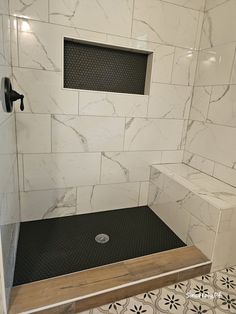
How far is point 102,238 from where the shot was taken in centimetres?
166

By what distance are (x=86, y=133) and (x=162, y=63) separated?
3.06 ft

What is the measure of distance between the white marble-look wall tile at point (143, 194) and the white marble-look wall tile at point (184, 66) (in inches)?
40.9

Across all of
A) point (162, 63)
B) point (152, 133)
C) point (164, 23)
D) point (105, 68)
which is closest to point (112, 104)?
point (105, 68)

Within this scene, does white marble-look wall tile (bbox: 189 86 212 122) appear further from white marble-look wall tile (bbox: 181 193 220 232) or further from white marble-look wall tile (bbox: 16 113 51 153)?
white marble-look wall tile (bbox: 16 113 51 153)

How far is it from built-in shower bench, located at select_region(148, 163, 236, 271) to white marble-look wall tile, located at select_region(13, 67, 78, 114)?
3.37ft

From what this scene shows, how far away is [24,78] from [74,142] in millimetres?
604

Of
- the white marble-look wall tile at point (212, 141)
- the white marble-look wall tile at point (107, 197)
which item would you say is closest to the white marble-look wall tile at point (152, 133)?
the white marble-look wall tile at point (212, 141)

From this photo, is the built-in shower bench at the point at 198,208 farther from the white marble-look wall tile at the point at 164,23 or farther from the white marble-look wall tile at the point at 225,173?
the white marble-look wall tile at the point at 164,23

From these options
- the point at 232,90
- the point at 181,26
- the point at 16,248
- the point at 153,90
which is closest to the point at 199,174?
the point at 232,90

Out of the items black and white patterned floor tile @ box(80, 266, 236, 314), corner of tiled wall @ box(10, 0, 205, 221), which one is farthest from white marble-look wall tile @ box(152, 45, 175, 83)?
black and white patterned floor tile @ box(80, 266, 236, 314)

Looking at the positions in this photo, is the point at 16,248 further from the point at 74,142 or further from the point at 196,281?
the point at 196,281

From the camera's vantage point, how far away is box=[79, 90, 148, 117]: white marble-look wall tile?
176 cm

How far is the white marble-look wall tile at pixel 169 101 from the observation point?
197 cm

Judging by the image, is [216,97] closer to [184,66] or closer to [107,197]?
[184,66]
